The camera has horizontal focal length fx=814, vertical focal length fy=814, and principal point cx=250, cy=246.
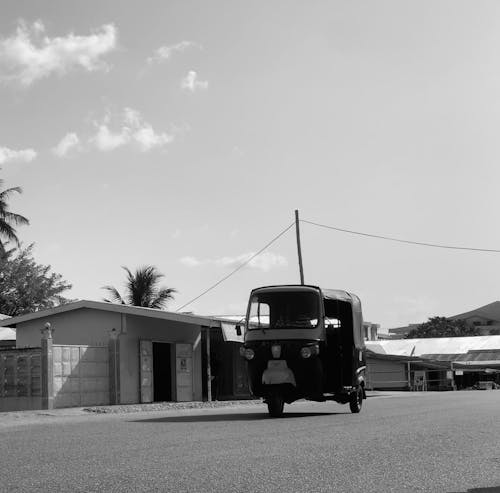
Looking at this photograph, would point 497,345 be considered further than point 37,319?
Yes

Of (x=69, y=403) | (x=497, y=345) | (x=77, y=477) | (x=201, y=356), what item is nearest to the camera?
(x=77, y=477)

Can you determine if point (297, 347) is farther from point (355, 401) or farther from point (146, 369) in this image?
point (146, 369)

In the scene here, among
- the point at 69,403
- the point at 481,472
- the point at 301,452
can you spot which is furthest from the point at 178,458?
the point at 69,403

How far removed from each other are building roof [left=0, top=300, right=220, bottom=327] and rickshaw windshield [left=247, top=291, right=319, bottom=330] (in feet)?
31.8

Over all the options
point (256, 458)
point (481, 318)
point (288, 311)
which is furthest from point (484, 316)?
point (256, 458)

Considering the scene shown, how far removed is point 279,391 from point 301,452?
8291 mm

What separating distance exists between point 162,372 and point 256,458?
21.3 metres

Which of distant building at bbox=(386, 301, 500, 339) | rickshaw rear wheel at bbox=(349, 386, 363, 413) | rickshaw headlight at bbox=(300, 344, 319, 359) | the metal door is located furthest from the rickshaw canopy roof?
distant building at bbox=(386, 301, 500, 339)

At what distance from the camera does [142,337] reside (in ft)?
92.6

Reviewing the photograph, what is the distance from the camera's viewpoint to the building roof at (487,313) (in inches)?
5261

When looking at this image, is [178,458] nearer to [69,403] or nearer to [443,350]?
[69,403]

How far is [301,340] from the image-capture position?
17984 mm

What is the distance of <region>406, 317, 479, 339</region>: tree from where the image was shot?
9546 cm

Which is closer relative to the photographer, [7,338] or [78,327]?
[78,327]
